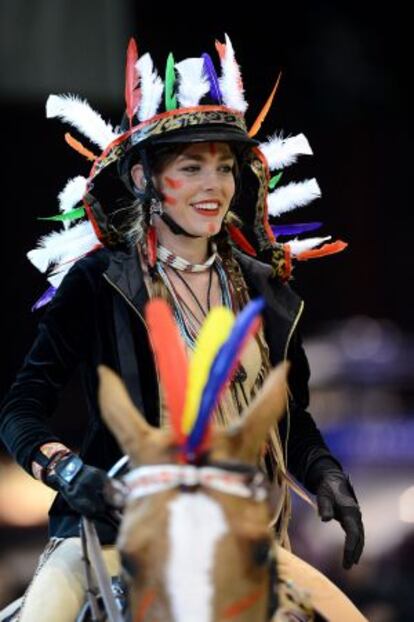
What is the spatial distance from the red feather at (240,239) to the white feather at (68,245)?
1.05ft

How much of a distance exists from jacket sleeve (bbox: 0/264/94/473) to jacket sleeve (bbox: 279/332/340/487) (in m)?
0.49

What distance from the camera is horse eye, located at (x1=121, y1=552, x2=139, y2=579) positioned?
2014mm

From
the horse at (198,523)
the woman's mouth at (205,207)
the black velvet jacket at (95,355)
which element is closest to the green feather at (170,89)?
the woman's mouth at (205,207)

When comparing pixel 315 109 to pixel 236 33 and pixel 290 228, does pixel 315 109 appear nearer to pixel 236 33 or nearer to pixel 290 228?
pixel 236 33

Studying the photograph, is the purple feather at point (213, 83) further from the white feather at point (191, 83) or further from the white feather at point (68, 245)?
the white feather at point (68, 245)

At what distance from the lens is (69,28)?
211 inches

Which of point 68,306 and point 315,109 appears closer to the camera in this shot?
point 68,306

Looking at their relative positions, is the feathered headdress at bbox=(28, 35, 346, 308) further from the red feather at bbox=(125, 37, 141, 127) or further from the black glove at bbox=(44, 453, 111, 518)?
the black glove at bbox=(44, 453, 111, 518)

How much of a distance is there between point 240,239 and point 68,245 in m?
0.40

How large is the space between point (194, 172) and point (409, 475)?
10.7 ft

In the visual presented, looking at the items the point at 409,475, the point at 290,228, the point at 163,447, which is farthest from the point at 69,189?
the point at 409,475

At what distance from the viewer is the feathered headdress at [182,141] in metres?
3.02

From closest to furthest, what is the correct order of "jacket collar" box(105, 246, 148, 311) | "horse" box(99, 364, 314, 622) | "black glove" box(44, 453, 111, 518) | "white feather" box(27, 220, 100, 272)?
"horse" box(99, 364, 314, 622) < "black glove" box(44, 453, 111, 518) < "jacket collar" box(105, 246, 148, 311) < "white feather" box(27, 220, 100, 272)

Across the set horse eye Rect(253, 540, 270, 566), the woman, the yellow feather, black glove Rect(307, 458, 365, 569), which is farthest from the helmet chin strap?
horse eye Rect(253, 540, 270, 566)
